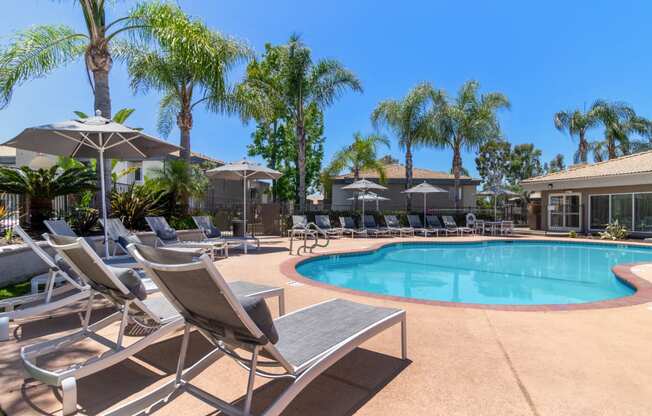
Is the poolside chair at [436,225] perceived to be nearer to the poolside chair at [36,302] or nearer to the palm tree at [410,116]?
the palm tree at [410,116]

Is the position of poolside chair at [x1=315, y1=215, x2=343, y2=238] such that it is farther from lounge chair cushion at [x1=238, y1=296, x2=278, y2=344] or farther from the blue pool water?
lounge chair cushion at [x1=238, y1=296, x2=278, y2=344]

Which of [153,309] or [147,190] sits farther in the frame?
[147,190]

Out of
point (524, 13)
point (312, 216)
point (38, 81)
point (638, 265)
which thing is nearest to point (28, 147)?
point (38, 81)

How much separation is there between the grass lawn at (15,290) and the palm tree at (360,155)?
17.4 m

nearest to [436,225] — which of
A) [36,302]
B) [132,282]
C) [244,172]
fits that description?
[244,172]

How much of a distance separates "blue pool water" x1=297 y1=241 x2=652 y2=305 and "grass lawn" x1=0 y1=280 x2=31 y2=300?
5.54 meters

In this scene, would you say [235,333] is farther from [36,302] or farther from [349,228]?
[349,228]

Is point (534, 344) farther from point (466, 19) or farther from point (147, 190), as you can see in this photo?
point (466, 19)

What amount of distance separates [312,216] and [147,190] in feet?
27.6

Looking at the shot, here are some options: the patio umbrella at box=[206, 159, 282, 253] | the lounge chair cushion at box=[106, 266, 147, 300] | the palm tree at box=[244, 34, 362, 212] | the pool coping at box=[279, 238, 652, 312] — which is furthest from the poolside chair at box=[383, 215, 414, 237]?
the lounge chair cushion at box=[106, 266, 147, 300]

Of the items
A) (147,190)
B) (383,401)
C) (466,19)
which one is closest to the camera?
(383,401)

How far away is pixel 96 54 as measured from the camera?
909cm

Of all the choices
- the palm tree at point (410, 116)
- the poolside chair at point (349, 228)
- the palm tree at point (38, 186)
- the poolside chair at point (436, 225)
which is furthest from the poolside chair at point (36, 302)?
the palm tree at point (410, 116)

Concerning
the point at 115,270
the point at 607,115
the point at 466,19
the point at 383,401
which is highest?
the point at 466,19
